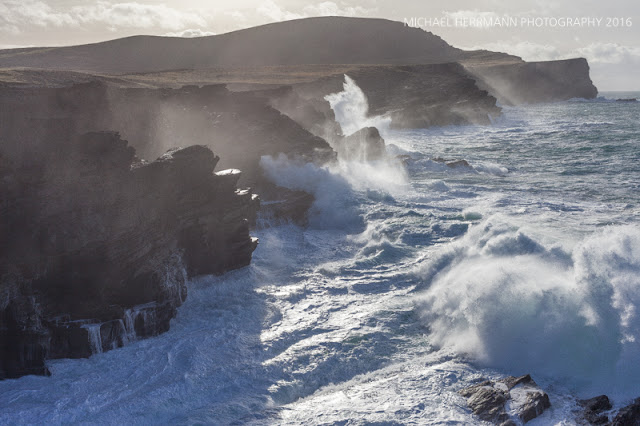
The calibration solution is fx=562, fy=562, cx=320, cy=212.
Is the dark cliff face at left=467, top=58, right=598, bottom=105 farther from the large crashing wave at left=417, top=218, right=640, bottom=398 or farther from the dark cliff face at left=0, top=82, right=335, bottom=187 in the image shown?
the large crashing wave at left=417, top=218, right=640, bottom=398

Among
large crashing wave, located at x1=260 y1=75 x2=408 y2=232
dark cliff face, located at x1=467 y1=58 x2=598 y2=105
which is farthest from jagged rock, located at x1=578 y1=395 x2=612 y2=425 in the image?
dark cliff face, located at x1=467 y1=58 x2=598 y2=105

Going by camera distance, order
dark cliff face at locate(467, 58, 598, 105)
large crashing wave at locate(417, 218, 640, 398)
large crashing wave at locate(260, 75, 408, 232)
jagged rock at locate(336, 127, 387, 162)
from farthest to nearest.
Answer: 1. dark cliff face at locate(467, 58, 598, 105)
2. jagged rock at locate(336, 127, 387, 162)
3. large crashing wave at locate(260, 75, 408, 232)
4. large crashing wave at locate(417, 218, 640, 398)

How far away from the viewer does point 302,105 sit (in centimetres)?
3575

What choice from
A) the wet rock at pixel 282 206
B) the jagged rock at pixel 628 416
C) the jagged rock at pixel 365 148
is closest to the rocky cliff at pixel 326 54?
the jagged rock at pixel 365 148

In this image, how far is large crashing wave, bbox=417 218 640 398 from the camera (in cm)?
1044

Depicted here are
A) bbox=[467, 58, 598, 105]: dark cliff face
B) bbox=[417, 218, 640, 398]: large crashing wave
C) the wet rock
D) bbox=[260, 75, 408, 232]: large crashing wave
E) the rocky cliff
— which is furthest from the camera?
the rocky cliff

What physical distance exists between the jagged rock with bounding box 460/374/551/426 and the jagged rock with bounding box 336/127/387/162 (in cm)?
2055

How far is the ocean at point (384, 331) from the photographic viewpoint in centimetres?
980

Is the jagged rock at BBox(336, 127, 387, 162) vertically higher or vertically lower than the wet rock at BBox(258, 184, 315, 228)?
higher

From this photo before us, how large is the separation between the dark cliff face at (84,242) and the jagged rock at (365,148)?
1628 centimetres

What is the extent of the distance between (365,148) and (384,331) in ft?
61.8

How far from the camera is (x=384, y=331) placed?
12.3 m

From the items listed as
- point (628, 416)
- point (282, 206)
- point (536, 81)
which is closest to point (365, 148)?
point (282, 206)

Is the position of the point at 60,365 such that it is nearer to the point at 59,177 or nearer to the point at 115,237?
the point at 115,237
